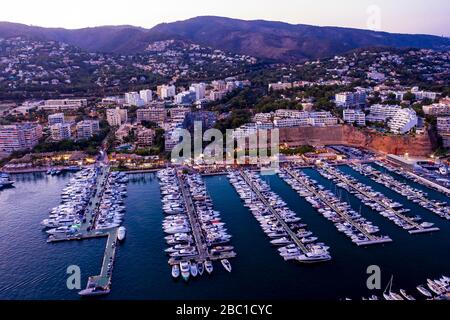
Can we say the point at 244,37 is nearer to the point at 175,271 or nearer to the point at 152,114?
the point at 152,114

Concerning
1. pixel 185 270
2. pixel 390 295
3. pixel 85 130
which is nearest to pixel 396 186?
pixel 390 295

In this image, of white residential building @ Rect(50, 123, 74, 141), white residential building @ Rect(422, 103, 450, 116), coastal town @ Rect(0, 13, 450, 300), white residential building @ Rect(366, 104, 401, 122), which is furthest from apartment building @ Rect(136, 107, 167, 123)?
white residential building @ Rect(422, 103, 450, 116)

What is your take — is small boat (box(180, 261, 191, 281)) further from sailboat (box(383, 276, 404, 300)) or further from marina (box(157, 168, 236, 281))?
sailboat (box(383, 276, 404, 300))

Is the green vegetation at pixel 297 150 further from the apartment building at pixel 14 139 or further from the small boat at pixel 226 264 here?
the apartment building at pixel 14 139

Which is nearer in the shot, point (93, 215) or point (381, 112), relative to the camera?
point (93, 215)

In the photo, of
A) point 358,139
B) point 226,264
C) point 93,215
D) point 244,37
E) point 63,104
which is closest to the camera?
point 226,264

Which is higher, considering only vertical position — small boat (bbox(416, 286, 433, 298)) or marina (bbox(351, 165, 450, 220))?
marina (bbox(351, 165, 450, 220))
